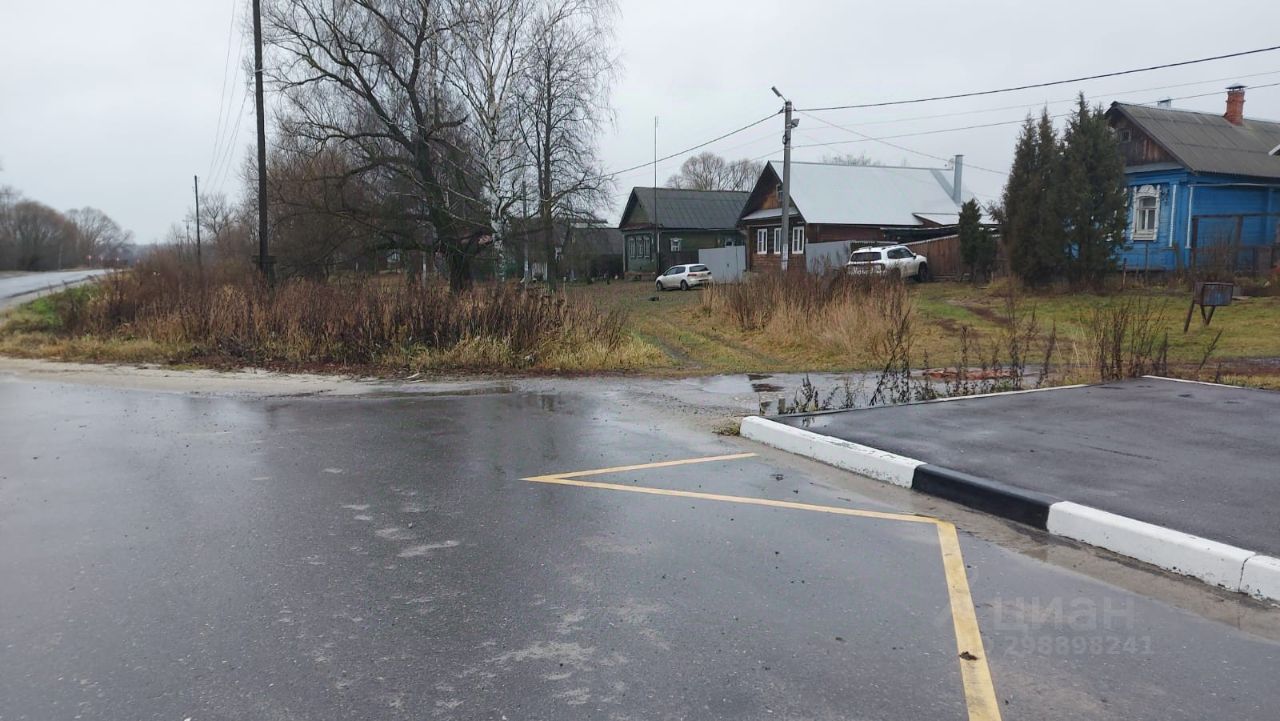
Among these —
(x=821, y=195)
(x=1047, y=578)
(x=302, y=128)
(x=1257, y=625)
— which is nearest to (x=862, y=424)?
(x=1047, y=578)

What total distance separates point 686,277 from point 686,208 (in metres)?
16.3

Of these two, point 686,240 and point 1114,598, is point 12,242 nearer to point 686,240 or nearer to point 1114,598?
point 686,240

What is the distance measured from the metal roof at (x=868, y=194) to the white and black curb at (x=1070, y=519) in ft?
115

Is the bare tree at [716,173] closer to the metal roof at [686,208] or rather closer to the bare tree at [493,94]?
the metal roof at [686,208]

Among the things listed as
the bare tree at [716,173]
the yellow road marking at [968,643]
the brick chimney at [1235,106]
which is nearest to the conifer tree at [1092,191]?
the brick chimney at [1235,106]

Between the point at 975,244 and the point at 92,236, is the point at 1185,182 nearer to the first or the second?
the point at 975,244

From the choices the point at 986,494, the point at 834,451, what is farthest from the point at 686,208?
the point at 986,494

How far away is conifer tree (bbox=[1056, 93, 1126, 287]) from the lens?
23.3m

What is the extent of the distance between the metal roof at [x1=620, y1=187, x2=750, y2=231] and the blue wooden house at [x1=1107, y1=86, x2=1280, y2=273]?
30.6 m

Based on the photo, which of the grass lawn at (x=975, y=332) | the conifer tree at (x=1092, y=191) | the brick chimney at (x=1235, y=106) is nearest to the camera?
the grass lawn at (x=975, y=332)

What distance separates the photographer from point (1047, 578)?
4.52 m

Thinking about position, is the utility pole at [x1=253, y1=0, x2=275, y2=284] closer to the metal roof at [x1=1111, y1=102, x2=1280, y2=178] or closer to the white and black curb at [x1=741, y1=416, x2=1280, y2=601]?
the white and black curb at [x1=741, y1=416, x2=1280, y2=601]

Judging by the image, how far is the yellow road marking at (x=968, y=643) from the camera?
10.5ft

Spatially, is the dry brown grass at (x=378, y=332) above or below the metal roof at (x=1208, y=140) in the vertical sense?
below
